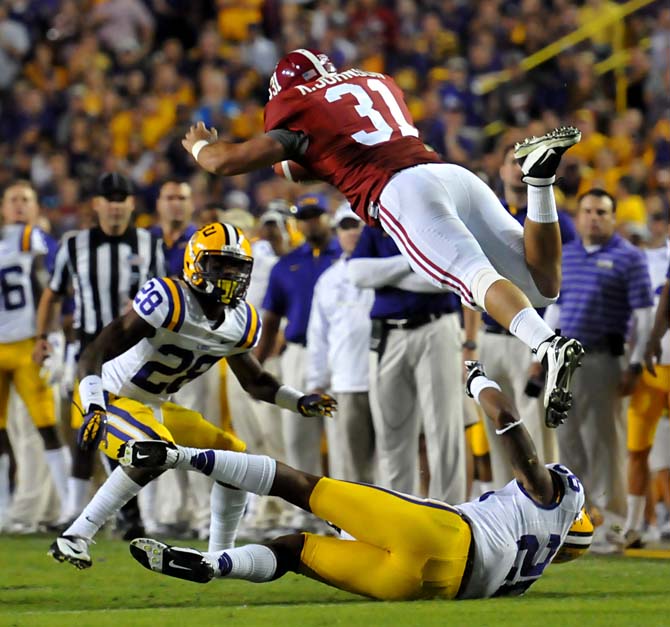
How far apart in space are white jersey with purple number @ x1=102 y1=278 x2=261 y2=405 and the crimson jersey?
0.97 m

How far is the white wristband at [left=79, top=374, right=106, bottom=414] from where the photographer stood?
637cm

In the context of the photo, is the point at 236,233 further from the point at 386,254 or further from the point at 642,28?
the point at 642,28

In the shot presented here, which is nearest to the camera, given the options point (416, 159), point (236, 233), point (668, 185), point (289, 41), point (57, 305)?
point (416, 159)

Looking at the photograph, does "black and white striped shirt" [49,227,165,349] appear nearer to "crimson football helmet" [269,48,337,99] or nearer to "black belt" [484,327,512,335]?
"black belt" [484,327,512,335]

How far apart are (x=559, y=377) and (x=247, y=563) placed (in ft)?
4.26

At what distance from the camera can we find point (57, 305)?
9383 millimetres

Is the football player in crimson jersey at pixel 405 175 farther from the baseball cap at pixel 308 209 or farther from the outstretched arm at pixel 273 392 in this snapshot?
the baseball cap at pixel 308 209

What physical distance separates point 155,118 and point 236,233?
876 centimetres

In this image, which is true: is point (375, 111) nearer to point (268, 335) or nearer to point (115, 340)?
point (115, 340)

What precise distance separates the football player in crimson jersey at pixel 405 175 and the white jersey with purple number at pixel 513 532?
71 centimetres

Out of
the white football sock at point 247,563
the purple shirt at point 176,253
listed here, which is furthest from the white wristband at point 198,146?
the purple shirt at point 176,253

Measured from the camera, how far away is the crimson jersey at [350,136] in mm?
6191

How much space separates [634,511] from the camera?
8.55 m

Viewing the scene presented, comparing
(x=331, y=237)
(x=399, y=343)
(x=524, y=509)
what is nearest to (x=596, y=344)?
(x=399, y=343)
